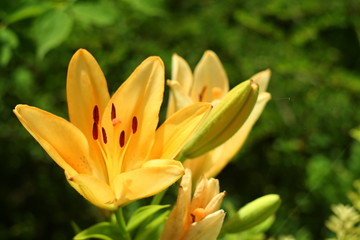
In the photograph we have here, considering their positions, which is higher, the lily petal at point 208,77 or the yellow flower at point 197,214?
the lily petal at point 208,77

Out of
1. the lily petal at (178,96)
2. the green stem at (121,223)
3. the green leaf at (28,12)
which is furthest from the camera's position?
the green leaf at (28,12)

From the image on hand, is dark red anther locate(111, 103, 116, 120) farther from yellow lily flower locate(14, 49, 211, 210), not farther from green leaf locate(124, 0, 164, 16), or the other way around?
green leaf locate(124, 0, 164, 16)

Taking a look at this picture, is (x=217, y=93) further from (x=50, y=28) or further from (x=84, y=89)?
(x=50, y=28)

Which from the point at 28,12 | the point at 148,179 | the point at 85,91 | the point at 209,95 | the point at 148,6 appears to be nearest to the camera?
the point at 148,179

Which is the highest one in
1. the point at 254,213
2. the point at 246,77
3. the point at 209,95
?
the point at 209,95

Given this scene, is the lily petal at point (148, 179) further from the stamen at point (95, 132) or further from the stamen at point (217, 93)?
the stamen at point (217, 93)

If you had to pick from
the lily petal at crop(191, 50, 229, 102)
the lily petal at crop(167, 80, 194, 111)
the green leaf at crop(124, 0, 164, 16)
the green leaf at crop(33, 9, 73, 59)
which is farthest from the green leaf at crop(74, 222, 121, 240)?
the green leaf at crop(124, 0, 164, 16)

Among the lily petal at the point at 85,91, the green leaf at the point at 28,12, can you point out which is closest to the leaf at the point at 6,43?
the green leaf at the point at 28,12

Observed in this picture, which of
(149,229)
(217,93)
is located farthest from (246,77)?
(149,229)

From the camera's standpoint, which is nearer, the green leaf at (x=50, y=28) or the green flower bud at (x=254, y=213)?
the green flower bud at (x=254, y=213)
